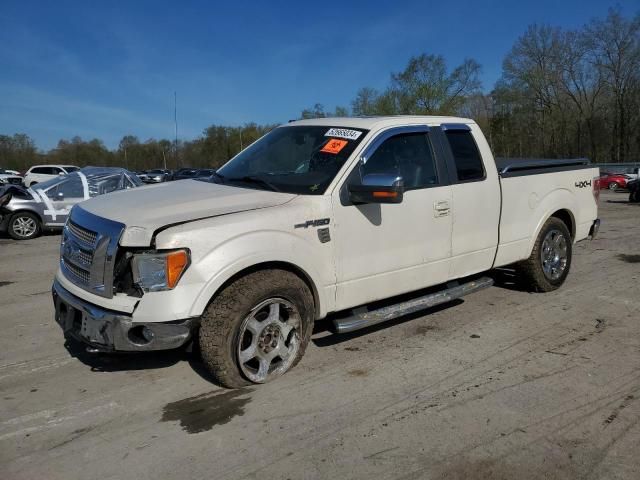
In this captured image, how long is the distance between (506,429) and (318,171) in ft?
7.44

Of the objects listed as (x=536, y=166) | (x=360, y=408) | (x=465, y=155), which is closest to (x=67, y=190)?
(x=465, y=155)

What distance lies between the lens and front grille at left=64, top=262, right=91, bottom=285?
3.56 meters

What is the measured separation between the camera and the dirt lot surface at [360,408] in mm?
2859

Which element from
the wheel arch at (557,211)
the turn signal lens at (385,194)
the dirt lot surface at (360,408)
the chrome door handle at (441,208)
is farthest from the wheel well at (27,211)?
the wheel arch at (557,211)

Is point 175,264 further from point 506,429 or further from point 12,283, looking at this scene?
point 12,283

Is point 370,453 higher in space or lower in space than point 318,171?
lower

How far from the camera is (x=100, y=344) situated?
3.38 meters

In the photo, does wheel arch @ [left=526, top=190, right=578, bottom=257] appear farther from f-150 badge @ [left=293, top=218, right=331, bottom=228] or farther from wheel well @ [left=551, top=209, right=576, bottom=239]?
f-150 badge @ [left=293, top=218, right=331, bottom=228]

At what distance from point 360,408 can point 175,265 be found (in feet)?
5.00

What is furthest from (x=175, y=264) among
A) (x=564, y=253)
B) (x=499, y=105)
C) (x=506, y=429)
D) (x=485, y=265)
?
(x=499, y=105)

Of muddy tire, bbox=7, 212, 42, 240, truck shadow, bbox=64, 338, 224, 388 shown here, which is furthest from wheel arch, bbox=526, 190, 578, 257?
muddy tire, bbox=7, 212, 42, 240

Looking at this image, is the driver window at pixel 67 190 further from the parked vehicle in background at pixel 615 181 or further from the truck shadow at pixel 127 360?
the parked vehicle in background at pixel 615 181

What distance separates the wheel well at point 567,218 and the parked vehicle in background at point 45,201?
9.07 metres

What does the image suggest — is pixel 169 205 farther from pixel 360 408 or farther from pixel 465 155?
pixel 465 155
